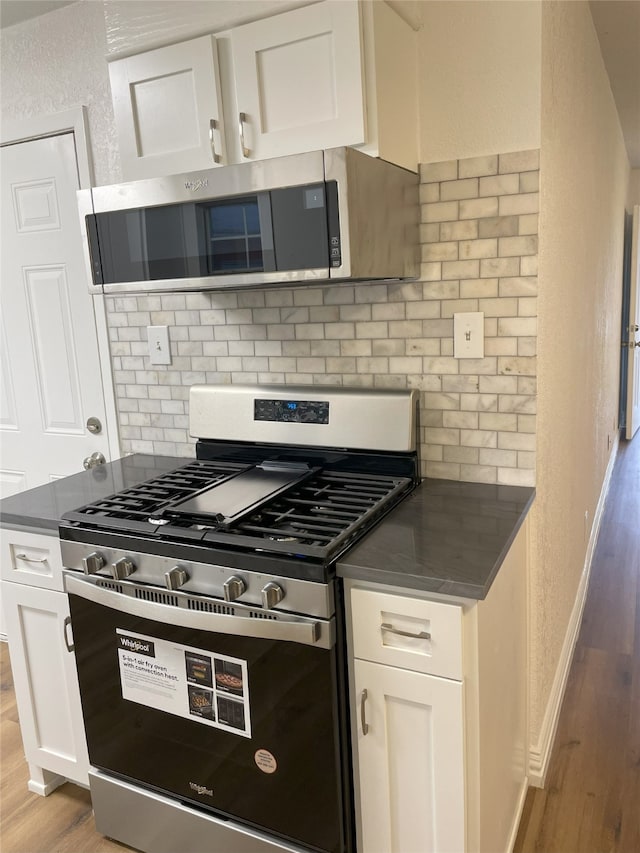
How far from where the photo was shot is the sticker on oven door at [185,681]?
1.53 meters

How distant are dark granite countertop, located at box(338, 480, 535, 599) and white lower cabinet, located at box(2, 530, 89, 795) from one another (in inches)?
35.2

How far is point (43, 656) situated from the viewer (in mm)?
1935

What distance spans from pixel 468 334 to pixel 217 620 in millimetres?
952

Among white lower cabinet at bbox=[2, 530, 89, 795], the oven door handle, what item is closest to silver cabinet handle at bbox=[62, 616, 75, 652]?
white lower cabinet at bbox=[2, 530, 89, 795]

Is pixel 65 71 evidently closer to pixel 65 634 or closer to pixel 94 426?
pixel 94 426

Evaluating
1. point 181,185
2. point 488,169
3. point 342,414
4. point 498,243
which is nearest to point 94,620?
point 342,414

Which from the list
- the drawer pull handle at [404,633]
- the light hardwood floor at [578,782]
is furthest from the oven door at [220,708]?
the light hardwood floor at [578,782]

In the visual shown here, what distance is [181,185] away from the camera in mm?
1624

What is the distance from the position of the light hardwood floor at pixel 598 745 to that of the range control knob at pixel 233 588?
106cm

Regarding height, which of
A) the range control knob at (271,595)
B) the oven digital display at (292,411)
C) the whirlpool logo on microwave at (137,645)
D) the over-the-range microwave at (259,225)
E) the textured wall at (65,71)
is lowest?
the whirlpool logo on microwave at (137,645)

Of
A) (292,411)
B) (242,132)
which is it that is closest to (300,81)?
(242,132)

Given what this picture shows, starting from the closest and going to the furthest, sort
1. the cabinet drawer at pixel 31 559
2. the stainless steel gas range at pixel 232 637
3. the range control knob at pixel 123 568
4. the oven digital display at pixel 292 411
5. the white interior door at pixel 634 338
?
1. the stainless steel gas range at pixel 232 637
2. the range control knob at pixel 123 568
3. the cabinet drawer at pixel 31 559
4. the oven digital display at pixel 292 411
5. the white interior door at pixel 634 338

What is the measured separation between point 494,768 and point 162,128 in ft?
5.71

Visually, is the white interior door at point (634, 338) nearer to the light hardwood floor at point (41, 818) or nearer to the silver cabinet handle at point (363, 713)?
the silver cabinet handle at point (363, 713)
